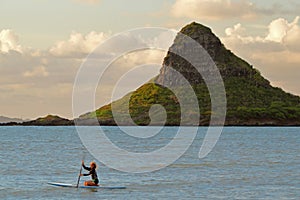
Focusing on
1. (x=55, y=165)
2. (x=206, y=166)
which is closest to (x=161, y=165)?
(x=206, y=166)

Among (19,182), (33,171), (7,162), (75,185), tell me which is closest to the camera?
(75,185)

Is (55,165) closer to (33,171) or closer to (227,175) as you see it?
(33,171)

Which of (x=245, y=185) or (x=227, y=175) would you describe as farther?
(x=227, y=175)

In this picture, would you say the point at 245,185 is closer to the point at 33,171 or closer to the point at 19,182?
the point at 19,182

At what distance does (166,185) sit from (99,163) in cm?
3111

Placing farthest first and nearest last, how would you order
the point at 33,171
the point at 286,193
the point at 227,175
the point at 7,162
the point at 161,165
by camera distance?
the point at 7,162, the point at 161,165, the point at 33,171, the point at 227,175, the point at 286,193

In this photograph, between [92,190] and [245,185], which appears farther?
[245,185]

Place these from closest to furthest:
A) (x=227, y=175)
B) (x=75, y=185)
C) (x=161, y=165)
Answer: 1. (x=75, y=185)
2. (x=227, y=175)
3. (x=161, y=165)

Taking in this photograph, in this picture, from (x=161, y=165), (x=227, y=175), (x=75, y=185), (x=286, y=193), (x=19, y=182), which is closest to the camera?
(x=286, y=193)

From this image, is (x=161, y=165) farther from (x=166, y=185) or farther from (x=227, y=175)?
(x=166, y=185)

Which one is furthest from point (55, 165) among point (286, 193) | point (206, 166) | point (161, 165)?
point (286, 193)

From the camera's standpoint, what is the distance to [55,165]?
90500mm

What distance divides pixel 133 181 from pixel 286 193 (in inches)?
621

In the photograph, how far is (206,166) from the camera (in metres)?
88.1
